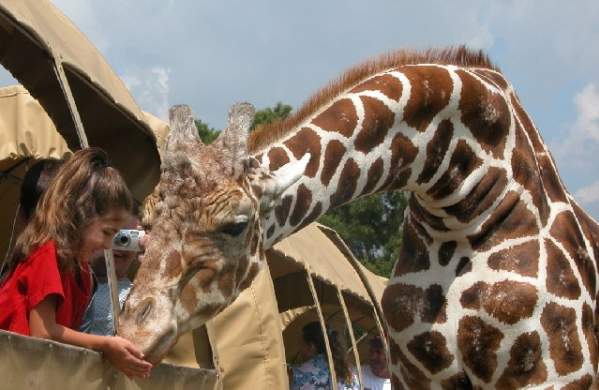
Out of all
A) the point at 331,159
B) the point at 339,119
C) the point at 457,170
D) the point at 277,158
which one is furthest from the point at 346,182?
the point at 457,170

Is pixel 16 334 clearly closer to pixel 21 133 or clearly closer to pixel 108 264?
pixel 108 264

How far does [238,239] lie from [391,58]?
129 centimetres

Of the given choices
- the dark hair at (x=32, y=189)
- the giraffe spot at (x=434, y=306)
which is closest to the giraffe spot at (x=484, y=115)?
the giraffe spot at (x=434, y=306)

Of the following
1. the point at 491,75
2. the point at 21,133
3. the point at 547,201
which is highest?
the point at 21,133

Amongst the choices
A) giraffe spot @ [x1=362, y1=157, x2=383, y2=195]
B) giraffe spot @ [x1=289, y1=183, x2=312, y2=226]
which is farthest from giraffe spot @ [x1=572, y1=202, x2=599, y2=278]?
giraffe spot @ [x1=289, y1=183, x2=312, y2=226]

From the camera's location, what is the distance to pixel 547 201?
4.01 metres

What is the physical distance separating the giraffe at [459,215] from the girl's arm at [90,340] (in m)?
0.82

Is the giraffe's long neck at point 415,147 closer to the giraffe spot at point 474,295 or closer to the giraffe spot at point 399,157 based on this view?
the giraffe spot at point 399,157

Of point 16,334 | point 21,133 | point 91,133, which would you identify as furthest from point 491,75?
point 21,133

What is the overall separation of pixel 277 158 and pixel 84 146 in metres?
0.77

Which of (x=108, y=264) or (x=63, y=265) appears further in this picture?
(x=108, y=264)

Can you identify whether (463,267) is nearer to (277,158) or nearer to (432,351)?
(432,351)

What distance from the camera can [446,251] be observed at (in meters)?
3.98

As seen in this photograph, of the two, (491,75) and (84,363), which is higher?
(491,75)
